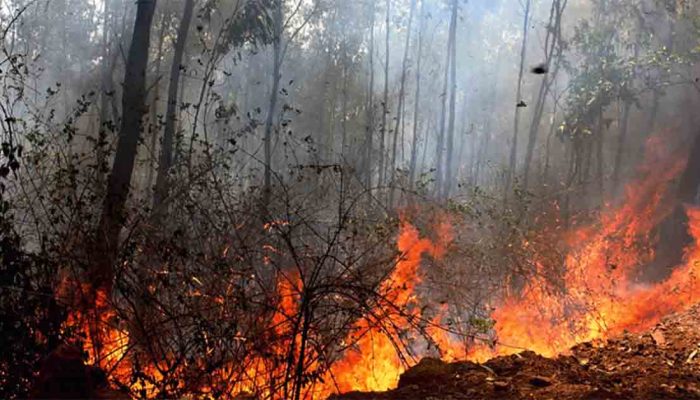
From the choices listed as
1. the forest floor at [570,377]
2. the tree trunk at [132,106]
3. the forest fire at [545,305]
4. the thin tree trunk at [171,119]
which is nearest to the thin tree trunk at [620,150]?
the forest fire at [545,305]

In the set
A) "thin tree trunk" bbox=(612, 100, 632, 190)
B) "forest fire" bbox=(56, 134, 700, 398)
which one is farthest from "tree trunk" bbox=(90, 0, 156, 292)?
"thin tree trunk" bbox=(612, 100, 632, 190)

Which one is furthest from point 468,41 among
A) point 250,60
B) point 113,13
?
point 113,13

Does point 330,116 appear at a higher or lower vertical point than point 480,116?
lower

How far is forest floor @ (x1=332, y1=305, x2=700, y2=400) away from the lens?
13.7ft

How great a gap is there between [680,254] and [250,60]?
83.4 ft

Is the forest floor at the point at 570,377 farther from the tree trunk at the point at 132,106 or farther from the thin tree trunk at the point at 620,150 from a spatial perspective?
the thin tree trunk at the point at 620,150

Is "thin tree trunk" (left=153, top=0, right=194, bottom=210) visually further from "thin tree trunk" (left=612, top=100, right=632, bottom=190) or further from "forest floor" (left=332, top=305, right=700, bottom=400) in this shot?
"thin tree trunk" (left=612, top=100, right=632, bottom=190)

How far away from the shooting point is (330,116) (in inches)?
1284

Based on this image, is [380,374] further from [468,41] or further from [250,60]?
[468,41]

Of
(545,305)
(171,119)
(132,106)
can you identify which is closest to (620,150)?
(545,305)

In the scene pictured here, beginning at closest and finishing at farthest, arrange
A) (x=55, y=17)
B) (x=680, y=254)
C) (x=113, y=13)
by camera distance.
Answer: (x=680, y=254)
(x=113, y=13)
(x=55, y=17)

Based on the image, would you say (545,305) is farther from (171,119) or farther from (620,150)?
(620,150)

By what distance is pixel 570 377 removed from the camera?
4.56 meters

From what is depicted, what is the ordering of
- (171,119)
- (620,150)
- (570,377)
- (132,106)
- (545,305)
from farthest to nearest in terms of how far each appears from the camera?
(620,150)
(545,305)
(171,119)
(132,106)
(570,377)
